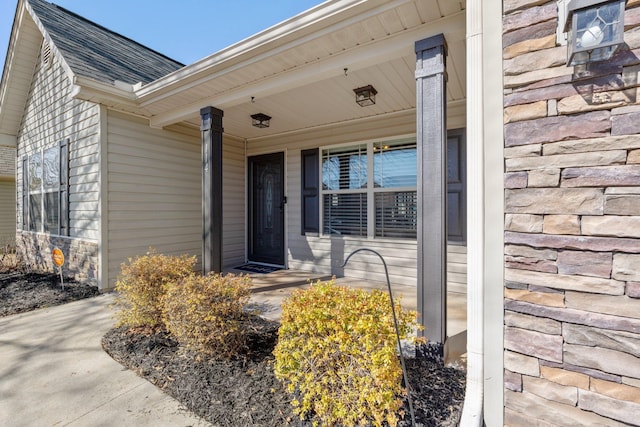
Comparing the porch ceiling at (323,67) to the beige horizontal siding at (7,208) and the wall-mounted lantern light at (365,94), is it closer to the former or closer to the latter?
the wall-mounted lantern light at (365,94)

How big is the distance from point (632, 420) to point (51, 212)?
7.57 metres

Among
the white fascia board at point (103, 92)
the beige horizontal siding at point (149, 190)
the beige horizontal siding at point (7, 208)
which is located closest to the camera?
the white fascia board at point (103, 92)

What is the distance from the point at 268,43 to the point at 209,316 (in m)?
2.45

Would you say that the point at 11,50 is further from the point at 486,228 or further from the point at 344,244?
the point at 486,228

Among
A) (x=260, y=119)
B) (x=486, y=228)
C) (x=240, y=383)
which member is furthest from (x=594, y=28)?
(x=260, y=119)

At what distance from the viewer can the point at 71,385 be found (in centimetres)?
208

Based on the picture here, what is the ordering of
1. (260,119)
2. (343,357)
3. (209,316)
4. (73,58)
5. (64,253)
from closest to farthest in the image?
(343,357) < (209,316) < (73,58) < (260,119) < (64,253)

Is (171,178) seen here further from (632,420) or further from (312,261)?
(632,420)

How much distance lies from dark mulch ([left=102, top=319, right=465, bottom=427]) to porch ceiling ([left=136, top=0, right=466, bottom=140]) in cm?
250

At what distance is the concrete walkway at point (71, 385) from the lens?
5.75 feet

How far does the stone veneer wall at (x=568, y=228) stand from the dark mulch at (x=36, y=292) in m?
5.05

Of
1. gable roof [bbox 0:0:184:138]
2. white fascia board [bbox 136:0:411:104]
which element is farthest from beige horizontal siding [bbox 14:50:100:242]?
white fascia board [bbox 136:0:411:104]

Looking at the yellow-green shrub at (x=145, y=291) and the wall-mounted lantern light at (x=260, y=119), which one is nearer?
the yellow-green shrub at (x=145, y=291)

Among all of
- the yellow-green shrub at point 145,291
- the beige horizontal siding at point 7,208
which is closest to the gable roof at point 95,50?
the yellow-green shrub at point 145,291
